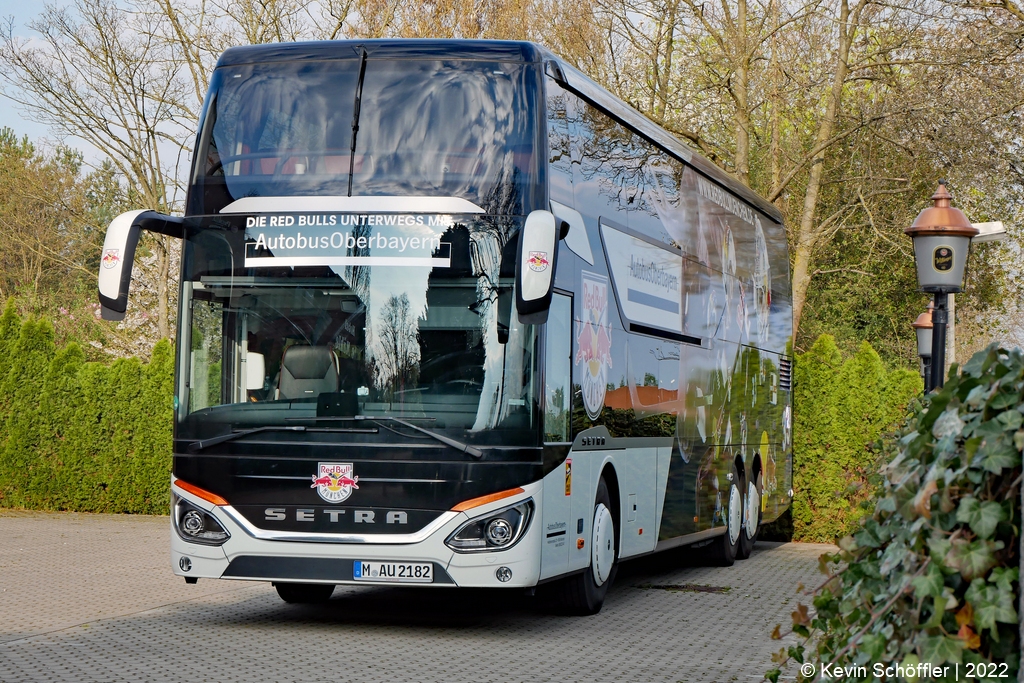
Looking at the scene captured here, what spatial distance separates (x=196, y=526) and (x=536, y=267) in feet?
10.5

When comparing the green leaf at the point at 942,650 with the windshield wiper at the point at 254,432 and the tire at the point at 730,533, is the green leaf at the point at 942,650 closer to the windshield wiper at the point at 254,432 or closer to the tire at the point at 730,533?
the windshield wiper at the point at 254,432

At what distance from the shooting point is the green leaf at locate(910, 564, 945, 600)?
3.11 m

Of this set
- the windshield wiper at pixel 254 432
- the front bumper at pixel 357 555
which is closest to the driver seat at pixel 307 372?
the windshield wiper at pixel 254 432

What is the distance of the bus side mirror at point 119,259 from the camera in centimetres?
878

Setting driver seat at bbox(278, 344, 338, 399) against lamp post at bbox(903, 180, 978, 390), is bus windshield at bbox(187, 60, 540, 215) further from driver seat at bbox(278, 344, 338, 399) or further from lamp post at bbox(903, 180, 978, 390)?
lamp post at bbox(903, 180, 978, 390)

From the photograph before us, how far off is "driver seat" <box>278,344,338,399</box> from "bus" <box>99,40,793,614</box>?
0.01 meters

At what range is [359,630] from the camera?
32.1ft

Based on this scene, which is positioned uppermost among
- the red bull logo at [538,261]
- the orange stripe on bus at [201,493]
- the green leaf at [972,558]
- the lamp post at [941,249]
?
the lamp post at [941,249]

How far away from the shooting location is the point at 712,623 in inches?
425

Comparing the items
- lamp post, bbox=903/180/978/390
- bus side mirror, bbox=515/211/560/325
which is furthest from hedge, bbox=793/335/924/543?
bus side mirror, bbox=515/211/560/325

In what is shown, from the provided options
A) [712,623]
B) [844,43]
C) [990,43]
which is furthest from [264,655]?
[844,43]

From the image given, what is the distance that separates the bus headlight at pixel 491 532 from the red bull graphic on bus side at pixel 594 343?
153 cm

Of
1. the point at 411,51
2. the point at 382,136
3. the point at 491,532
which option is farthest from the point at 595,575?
the point at 411,51

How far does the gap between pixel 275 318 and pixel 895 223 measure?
19.4m
